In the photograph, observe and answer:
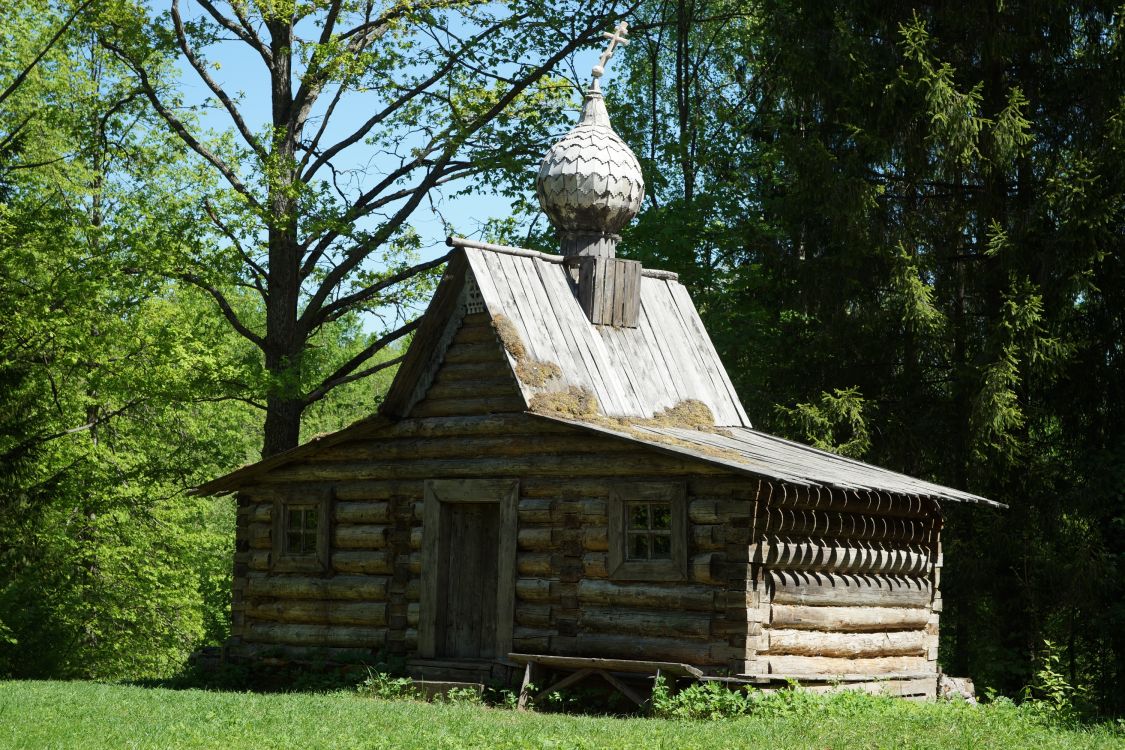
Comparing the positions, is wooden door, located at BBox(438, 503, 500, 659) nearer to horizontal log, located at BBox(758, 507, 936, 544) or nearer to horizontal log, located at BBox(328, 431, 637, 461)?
horizontal log, located at BBox(328, 431, 637, 461)

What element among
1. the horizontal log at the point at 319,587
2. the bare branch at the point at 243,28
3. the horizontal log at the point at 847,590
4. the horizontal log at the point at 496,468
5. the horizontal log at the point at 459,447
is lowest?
the horizontal log at the point at 319,587

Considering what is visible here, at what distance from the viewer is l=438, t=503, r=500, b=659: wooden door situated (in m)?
17.2

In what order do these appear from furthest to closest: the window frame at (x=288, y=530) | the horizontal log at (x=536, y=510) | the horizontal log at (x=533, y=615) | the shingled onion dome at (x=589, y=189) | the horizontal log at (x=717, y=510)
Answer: the shingled onion dome at (x=589, y=189), the window frame at (x=288, y=530), the horizontal log at (x=536, y=510), the horizontal log at (x=533, y=615), the horizontal log at (x=717, y=510)

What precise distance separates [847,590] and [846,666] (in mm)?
878

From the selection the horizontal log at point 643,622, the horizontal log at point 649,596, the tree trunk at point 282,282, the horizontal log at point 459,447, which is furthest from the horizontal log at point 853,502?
the tree trunk at point 282,282

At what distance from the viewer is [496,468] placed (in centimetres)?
1675

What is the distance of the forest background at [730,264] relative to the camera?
70.2 ft

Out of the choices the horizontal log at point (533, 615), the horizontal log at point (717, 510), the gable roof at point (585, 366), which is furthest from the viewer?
the gable roof at point (585, 366)

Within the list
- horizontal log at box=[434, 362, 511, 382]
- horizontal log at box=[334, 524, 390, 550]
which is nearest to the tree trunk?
horizontal log at box=[334, 524, 390, 550]

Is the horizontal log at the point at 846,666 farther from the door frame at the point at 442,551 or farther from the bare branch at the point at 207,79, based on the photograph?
the bare branch at the point at 207,79

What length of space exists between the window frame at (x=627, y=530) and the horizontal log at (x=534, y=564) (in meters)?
0.95

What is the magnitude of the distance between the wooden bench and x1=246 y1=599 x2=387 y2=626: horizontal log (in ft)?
8.80

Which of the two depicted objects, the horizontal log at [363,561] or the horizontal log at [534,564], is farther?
the horizontal log at [363,561]

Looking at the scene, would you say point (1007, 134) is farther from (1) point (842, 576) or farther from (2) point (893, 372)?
(1) point (842, 576)
